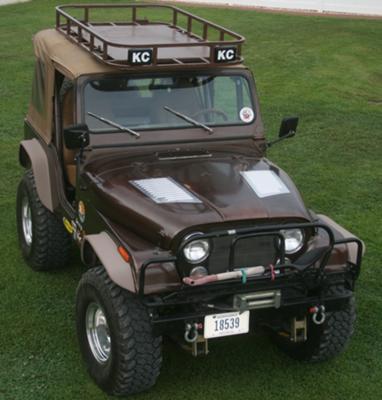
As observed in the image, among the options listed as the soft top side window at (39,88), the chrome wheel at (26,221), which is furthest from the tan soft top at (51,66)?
the chrome wheel at (26,221)

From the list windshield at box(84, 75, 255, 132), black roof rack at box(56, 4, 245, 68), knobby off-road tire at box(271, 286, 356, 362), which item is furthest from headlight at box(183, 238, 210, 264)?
black roof rack at box(56, 4, 245, 68)

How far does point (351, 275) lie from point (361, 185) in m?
4.21

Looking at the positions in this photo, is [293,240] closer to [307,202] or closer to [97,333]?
[97,333]

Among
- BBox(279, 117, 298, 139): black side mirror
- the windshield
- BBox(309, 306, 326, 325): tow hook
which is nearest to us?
BBox(309, 306, 326, 325): tow hook

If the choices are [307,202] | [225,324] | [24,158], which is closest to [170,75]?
[24,158]

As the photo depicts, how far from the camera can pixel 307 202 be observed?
837 centimetres

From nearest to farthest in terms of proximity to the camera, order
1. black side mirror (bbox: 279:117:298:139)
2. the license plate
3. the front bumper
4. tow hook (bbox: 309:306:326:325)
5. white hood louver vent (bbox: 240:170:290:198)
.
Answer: the front bumper < the license plate < tow hook (bbox: 309:306:326:325) < white hood louver vent (bbox: 240:170:290:198) < black side mirror (bbox: 279:117:298:139)

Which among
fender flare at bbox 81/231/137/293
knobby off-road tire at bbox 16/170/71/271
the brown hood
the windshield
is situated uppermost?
the windshield

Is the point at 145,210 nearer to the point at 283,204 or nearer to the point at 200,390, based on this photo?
the point at 283,204

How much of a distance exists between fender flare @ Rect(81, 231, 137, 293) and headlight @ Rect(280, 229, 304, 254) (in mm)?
973

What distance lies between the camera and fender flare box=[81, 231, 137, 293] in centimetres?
454

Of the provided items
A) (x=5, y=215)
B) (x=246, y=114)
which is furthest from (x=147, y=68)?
(x=5, y=215)

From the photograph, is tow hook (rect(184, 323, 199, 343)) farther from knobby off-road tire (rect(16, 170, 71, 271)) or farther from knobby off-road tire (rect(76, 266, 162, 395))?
knobby off-road tire (rect(16, 170, 71, 271))

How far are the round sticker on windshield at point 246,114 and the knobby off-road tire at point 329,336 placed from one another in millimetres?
1613
